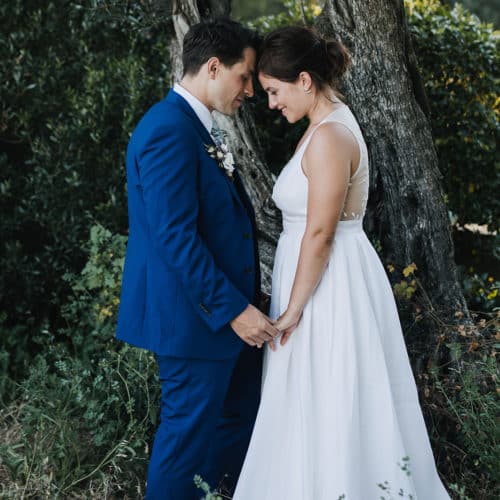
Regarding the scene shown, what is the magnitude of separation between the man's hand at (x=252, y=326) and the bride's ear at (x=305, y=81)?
95 cm

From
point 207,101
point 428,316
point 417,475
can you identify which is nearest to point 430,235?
point 428,316

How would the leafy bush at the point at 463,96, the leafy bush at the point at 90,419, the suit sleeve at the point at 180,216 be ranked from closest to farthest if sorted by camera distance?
the suit sleeve at the point at 180,216 < the leafy bush at the point at 90,419 < the leafy bush at the point at 463,96

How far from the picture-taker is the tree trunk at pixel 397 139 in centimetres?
394

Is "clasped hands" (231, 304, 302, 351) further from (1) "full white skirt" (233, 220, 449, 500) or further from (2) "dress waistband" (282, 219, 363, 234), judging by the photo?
(2) "dress waistband" (282, 219, 363, 234)

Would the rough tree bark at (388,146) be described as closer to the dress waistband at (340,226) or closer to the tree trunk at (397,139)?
the tree trunk at (397,139)

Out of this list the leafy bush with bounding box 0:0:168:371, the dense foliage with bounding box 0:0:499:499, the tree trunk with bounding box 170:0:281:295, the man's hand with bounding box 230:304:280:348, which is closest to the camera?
the man's hand with bounding box 230:304:280:348

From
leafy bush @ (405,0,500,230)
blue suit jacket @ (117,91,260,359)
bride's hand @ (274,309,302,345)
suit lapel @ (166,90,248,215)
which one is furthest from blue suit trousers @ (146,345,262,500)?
leafy bush @ (405,0,500,230)

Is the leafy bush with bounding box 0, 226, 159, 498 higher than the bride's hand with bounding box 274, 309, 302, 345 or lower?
lower

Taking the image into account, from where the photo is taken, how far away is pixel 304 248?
2807 mm

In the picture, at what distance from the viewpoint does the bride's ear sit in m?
2.93

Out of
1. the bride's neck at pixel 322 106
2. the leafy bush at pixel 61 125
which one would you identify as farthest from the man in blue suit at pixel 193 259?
the leafy bush at pixel 61 125

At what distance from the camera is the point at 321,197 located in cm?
274

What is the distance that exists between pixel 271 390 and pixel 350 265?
2.04ft

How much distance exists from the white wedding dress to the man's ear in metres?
0.47
